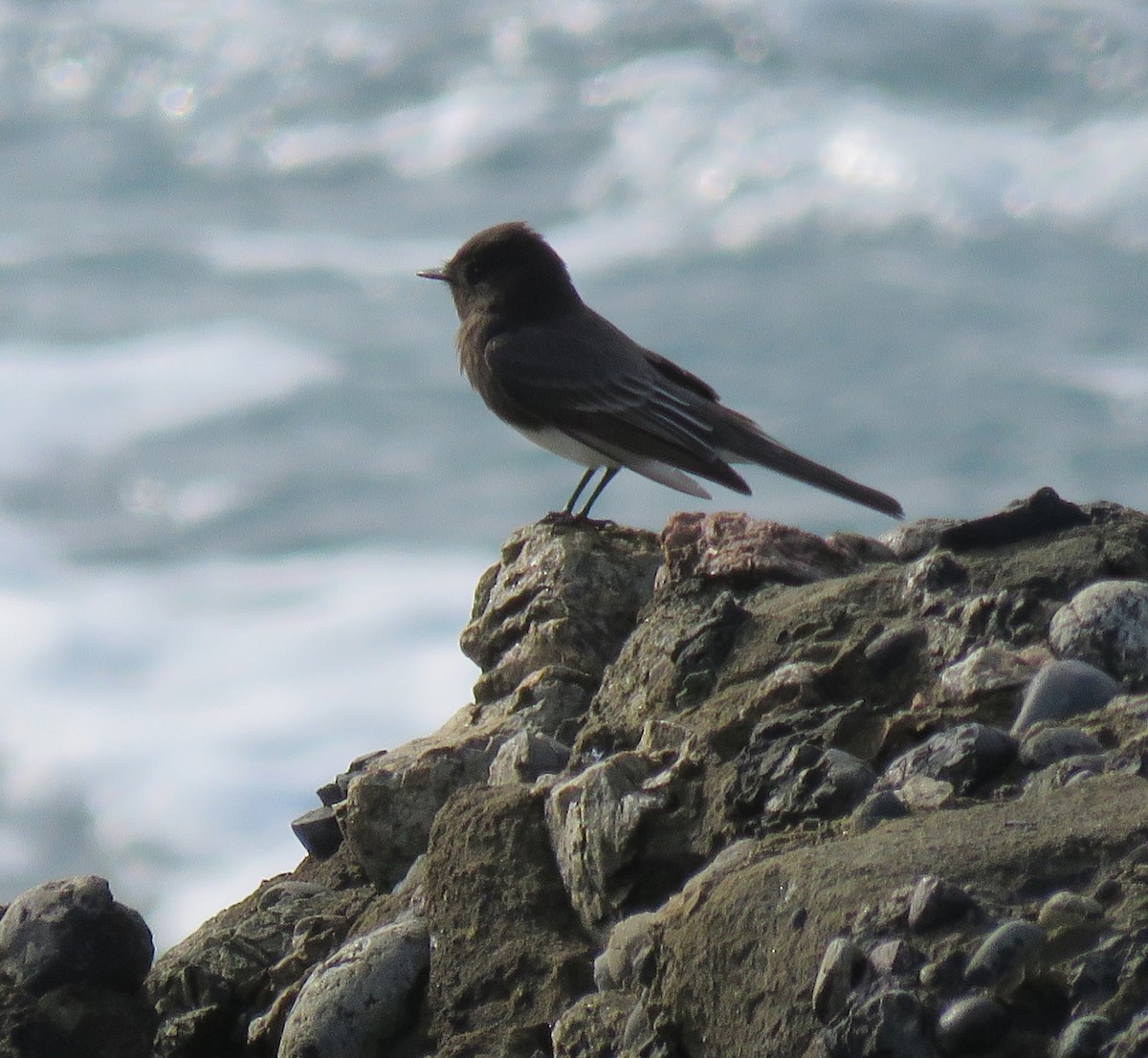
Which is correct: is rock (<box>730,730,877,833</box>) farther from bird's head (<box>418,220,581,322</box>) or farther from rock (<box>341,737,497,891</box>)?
bird's head (<box>418,220,581,322</box>)

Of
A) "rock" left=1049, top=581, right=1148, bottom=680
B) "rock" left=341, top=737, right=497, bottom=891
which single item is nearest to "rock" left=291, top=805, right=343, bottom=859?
"rock" left=341, top=737, right=497, bottom=891

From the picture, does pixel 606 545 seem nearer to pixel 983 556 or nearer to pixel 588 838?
pixel 983 556

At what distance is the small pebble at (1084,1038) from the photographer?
259 cm

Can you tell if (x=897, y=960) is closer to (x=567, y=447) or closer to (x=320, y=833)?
(x=320, y=833)

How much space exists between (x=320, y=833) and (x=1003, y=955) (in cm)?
262

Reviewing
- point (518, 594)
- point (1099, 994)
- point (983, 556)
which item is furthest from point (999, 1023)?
point (518, 594)

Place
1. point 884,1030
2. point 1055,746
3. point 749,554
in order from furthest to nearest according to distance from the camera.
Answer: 1. point 749,554
2. point 1055,746
3. point 884,1030

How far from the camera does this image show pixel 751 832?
3.66m

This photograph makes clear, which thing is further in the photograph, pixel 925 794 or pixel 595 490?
pixel 595 490

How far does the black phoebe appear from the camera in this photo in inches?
307

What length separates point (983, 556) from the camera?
15.2ft

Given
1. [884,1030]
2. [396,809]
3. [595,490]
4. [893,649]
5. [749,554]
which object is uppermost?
[595,490]

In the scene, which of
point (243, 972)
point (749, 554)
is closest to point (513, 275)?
point (749, 554)

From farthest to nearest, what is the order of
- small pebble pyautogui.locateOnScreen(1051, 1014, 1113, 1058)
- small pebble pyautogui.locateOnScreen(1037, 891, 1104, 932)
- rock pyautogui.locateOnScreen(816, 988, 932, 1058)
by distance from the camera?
1. small pebble pyautogui.locateOnScreen(1037, 891, 1104, 932)
2. rock pyautogui.locateOnScreen(816, 988, 932, 1058)
3. small pebble pyautogui.locateOnScreen(1051, 1014, 1113, 1058)
